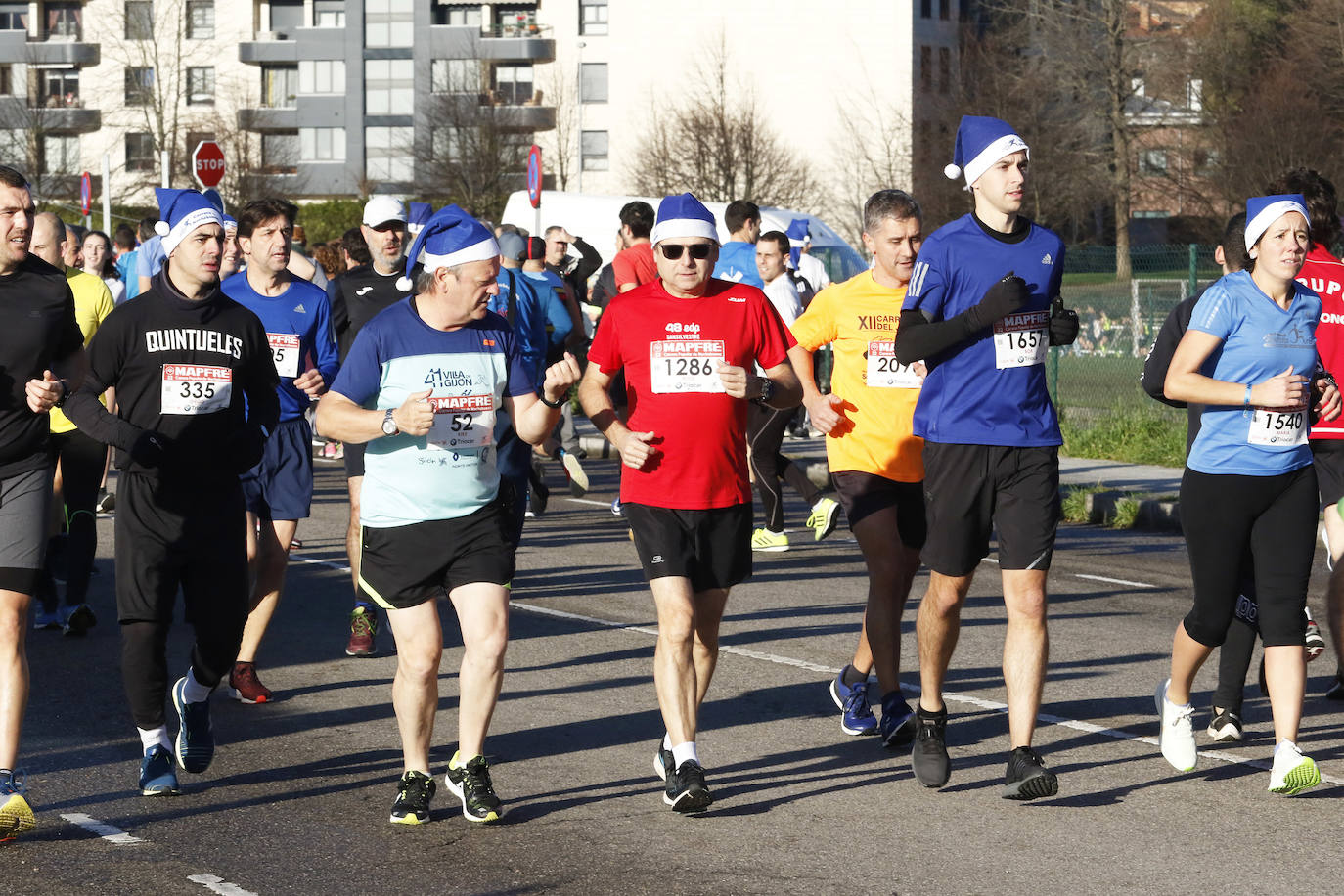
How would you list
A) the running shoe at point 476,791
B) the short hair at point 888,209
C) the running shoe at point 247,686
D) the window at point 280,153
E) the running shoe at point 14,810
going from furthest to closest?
1. the window at point 280,153
2. the running shoe at point 247,686
3. the short hair at point 888,209
4. the running shoe at point 476,791
5. the running shoe at point 14,810

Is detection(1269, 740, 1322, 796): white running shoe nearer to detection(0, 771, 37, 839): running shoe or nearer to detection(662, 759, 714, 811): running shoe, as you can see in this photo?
detection(662, 759, 714, 811): running shoe

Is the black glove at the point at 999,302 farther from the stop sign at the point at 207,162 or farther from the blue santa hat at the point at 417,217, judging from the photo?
the stop sign at the point at 207,162

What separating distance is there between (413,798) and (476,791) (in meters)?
0.21

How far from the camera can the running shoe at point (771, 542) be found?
13.0 m

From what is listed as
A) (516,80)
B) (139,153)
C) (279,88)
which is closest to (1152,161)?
(516,80)

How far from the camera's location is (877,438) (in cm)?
747

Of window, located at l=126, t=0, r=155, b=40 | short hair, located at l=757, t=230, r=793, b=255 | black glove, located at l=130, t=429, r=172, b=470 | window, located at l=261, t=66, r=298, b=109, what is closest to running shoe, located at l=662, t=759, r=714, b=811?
black glove, located at l=130, t=429, r=172, b=470

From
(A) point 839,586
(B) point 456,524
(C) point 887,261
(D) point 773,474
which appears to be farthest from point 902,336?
(D) point 773,474

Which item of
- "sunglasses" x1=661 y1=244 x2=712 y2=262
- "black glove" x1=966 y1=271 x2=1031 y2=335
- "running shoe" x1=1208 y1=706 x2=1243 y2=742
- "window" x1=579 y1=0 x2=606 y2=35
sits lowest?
"running shoe" x1=1208 y1=706 x2=1243 y2=742

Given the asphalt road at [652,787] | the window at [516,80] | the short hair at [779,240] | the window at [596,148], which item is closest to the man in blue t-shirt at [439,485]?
the asphalt road at [652,787]

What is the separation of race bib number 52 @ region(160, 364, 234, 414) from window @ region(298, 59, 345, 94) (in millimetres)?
77587

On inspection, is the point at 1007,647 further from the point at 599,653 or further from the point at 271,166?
the point at 271,166

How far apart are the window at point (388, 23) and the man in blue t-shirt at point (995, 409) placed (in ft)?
250

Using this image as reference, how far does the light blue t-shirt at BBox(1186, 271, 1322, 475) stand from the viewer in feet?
21.6
